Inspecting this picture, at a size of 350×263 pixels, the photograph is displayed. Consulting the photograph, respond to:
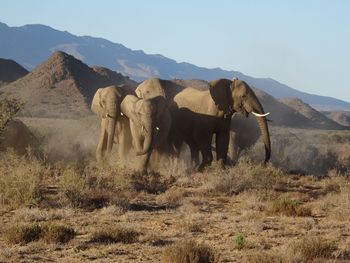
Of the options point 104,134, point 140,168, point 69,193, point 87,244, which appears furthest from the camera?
point 104,134

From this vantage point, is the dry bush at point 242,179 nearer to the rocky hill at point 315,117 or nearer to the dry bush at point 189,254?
the dry bush at point 189,254

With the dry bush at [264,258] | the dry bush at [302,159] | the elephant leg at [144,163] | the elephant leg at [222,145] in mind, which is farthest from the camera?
the dry bush at [302,159]

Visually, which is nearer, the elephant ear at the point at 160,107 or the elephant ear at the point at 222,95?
the elephant ear at the point at 160,107

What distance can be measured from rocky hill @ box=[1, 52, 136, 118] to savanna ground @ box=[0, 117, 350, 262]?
142 feet

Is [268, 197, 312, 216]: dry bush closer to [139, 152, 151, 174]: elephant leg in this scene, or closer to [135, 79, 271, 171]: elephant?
[135, 79, 271, 171]: elephant

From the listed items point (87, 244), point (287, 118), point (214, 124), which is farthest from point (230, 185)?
point (287, 118)

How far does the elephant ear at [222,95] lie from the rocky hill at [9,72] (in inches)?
2563

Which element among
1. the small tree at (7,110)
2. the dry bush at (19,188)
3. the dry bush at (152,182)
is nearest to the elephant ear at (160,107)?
the dry bush at (152,182)

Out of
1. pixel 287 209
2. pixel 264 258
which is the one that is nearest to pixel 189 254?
pixel 264 258

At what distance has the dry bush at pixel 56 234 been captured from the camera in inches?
416

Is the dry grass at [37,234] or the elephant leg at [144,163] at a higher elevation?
the elephant leg at [144,163]

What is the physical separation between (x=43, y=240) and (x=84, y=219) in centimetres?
230

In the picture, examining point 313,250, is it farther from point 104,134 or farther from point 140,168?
point 104,134

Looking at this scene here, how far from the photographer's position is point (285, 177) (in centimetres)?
2039
